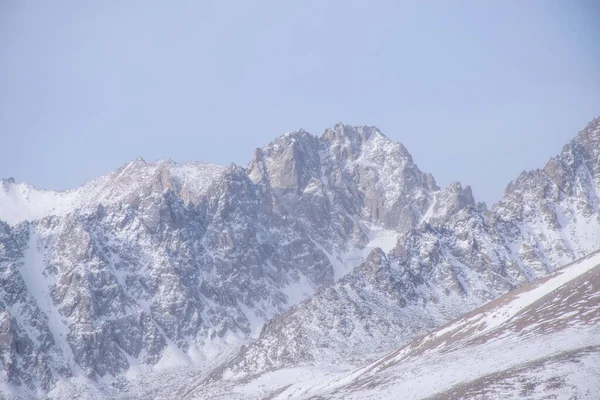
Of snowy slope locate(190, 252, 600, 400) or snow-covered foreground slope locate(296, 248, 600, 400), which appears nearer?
snow-covered foreground slope locate(296, 248, 600, 400)

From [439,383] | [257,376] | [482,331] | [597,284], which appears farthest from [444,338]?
[257,376]

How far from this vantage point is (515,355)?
77750 mm

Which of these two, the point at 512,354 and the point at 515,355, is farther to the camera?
the point at 512,354

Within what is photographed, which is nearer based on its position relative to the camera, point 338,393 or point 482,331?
point 338,393

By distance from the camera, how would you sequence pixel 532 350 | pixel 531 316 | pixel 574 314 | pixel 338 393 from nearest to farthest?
pixel 532 350 < pixel 574 314 < pixel 338 393 < pixel 531 316

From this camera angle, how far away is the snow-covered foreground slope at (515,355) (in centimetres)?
6375

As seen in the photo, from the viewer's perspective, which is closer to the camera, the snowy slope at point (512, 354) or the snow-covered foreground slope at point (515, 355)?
the snow-covered foreground slope at point (515, 355)

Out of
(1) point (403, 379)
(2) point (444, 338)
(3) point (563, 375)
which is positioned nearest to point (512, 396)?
(3) point (563, 375)

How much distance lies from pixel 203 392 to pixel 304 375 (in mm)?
25259

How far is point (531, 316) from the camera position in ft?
328

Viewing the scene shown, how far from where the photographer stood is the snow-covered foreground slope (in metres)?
63.8

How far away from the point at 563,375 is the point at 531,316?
38227mm

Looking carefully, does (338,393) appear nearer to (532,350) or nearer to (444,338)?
(532,350)

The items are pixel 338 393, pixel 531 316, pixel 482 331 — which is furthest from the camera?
pixel 482 331
